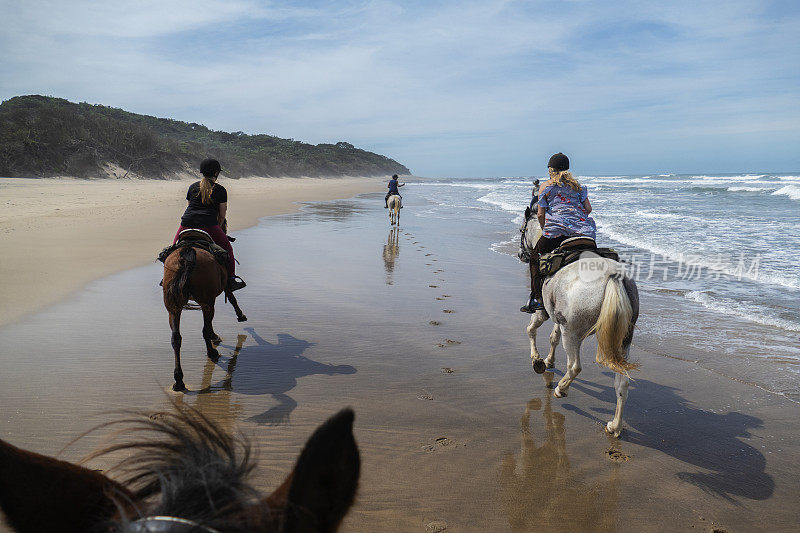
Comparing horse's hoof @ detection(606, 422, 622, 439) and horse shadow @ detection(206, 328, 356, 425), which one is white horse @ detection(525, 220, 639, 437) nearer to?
horse's hoof @ detection(606, 422, 622, 439)

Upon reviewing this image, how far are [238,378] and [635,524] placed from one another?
3.85 m

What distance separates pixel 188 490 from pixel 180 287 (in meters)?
4.26

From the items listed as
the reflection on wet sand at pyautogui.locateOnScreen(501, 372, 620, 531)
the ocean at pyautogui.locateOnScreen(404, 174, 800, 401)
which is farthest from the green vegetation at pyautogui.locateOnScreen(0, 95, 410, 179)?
the reflection on wet sand at pyautogui.locateOnScreen(501, 372, 620, 531)

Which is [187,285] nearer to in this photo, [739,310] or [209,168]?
[209,168]

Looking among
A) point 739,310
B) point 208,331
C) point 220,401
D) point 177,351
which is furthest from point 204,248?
point 739,310

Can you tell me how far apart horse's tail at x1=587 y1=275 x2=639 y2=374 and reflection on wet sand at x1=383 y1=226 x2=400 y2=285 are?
5411mm

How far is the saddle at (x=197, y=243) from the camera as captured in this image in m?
5.19

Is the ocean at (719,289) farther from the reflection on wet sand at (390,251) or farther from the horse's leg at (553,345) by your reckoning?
the reflection on wet sand at (390,251)

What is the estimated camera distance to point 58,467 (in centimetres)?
104

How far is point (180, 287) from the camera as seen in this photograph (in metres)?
4.75

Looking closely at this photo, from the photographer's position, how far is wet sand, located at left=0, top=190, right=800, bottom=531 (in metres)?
3.16

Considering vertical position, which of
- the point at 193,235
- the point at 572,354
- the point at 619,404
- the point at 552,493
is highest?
the point at 193,235

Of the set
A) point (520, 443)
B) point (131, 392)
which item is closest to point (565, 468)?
point (520, 443)

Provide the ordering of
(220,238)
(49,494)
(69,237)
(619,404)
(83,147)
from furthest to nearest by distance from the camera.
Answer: (83,147)
(69,237)
(220,238)
(619,404)
(49,494)
